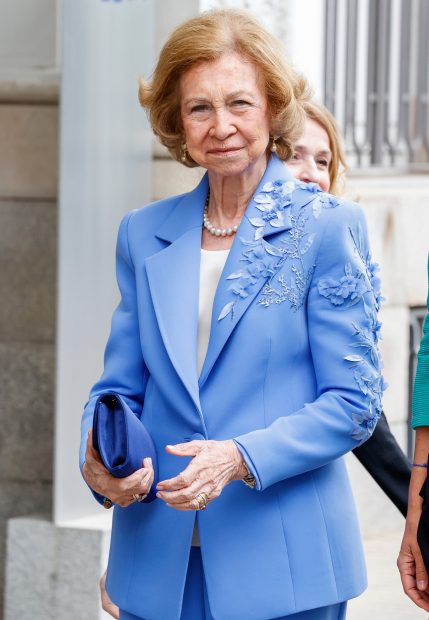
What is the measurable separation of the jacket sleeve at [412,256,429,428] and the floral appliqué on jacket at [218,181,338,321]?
290 mm

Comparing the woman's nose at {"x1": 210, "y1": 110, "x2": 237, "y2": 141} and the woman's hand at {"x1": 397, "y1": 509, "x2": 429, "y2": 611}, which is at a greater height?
the woman's nose at {"x1": 210, "y1": 110, "x2": 237, "y2": 141}

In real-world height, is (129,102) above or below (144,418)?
above

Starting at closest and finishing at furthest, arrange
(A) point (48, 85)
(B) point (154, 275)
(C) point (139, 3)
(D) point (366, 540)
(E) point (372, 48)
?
1. (B) point (154, 275)
2. (C) point (139, 3)
3. (A) point (48, 85)
4. (D) point (366, 540)
5. (E) point (372, 48)

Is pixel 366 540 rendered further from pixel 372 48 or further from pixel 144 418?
pixel 144 418

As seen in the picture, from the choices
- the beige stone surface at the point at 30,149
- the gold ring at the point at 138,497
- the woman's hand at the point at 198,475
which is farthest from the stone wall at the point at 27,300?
the woman's hand at the point at 198,475

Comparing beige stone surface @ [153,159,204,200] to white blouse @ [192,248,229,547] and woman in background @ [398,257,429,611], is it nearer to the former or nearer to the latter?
white blouse @ [192,248,229,547]

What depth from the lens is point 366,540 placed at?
293 inches

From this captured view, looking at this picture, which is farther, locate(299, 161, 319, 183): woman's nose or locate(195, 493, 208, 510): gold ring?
locate(299, 161, 319, 183): woman's nose

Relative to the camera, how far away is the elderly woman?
10.3ft

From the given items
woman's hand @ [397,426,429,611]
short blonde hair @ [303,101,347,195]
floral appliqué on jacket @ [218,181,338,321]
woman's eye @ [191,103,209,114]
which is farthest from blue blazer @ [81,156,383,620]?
short blonde hair @ [303,101,347,195]

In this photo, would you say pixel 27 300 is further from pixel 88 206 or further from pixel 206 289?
pixel 206 289

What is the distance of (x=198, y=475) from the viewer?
118 inches

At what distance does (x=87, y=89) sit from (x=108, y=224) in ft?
1.70

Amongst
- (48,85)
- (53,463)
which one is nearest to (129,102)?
(48,85)
